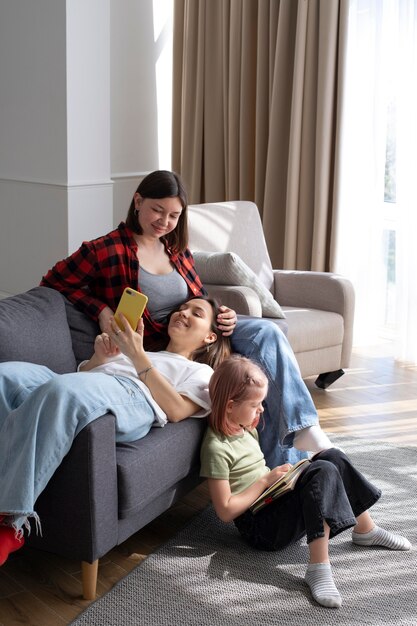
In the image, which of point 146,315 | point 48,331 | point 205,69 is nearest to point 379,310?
point 205,69

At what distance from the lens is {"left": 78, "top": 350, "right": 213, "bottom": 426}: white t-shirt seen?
99.4 inches

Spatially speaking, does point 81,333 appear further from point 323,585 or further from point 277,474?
point 323,585

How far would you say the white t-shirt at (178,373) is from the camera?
2525 millimetres

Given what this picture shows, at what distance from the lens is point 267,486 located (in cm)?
249

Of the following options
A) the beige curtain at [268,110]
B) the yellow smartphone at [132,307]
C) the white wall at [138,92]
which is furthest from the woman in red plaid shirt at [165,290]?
the white wall at [138,92]

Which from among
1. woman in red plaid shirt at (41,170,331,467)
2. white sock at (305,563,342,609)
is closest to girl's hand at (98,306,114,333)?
woman in red plaid shirt at (41,170,331,467)

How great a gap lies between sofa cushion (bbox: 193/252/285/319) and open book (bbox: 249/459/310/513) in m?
1.38

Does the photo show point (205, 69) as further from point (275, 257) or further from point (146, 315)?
point (146, 315)

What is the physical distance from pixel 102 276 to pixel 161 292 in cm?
22

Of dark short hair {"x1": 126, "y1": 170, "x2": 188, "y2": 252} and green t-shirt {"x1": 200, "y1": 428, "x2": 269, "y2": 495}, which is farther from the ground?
dark short hair {"x1": 126, "y1": 170, "x2": 188, "y2": 252}

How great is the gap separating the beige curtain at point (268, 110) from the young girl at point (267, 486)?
2548 millimetres

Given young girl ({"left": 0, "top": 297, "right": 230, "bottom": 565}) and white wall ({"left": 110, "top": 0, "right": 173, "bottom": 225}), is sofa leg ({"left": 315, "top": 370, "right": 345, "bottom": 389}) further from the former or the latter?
white wall ({"left": 110, "top": 0, "right": 173, "bottom": 225})

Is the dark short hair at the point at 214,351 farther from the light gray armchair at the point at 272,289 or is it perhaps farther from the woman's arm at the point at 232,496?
the light gray armchair at the point at 272,289

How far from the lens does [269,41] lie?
507cm
